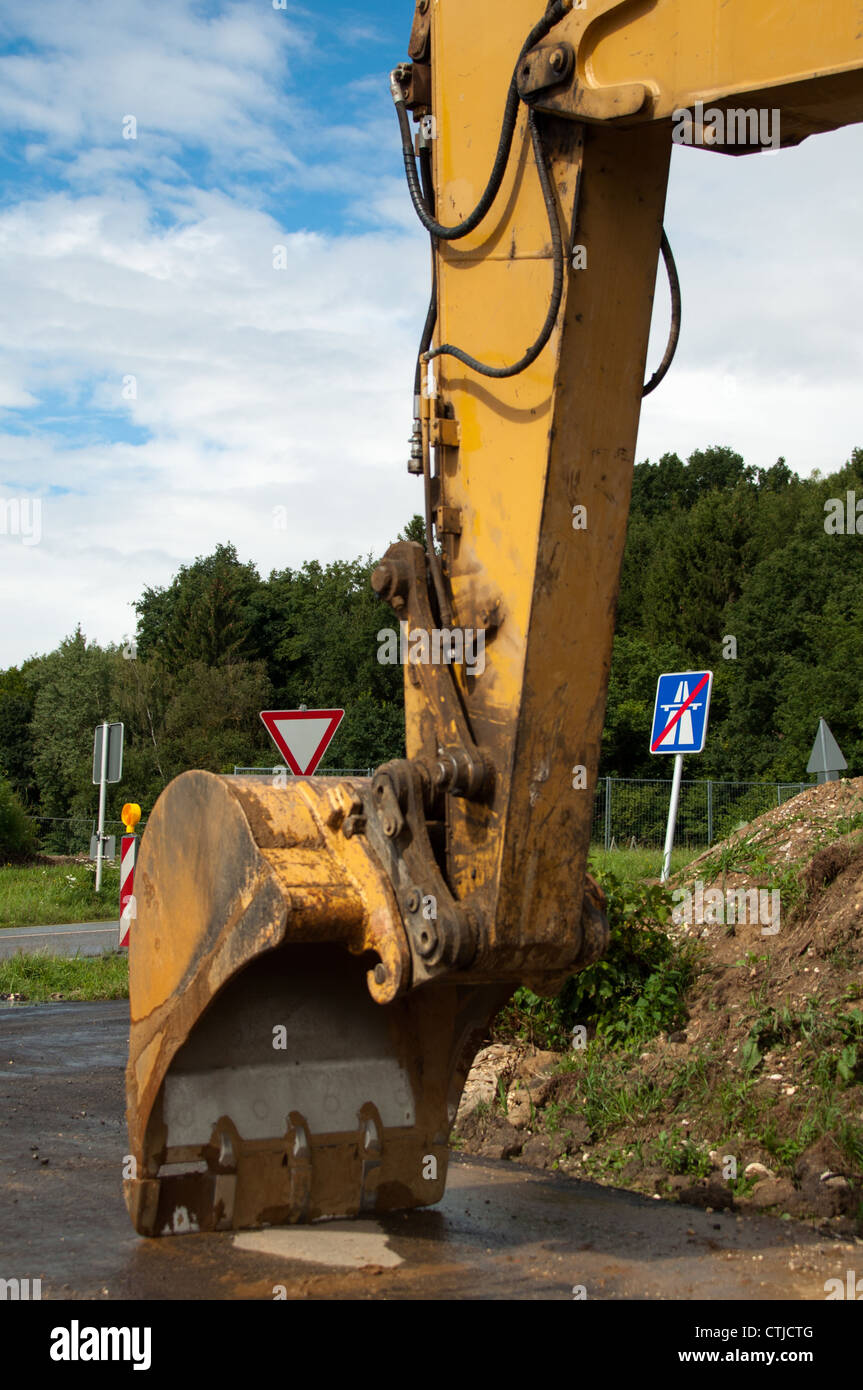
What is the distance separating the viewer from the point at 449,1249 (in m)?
4.48

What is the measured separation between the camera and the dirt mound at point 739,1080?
18.4 ft

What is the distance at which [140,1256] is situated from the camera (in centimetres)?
435

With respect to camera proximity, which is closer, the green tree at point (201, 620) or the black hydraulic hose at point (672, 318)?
the black hydraulic hose at point (672, 318)

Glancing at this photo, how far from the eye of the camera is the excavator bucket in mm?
4086

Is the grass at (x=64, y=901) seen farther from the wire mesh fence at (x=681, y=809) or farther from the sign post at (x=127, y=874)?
the wire mesh fence at (x=681, y=809)

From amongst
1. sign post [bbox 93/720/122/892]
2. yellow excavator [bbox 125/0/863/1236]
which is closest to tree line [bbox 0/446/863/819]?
sign post [bbox 93/720/122/892]

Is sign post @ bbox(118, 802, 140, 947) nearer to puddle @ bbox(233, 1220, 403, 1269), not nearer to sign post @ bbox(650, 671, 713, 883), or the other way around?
sign post @ bbox(650, 671, 713, 883)

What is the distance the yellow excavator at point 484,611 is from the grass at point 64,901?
14548 mm

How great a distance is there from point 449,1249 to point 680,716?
736 cm

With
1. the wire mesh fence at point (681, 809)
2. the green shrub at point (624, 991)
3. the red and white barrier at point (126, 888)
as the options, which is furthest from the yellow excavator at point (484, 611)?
the wire mesh fence at point (681, 809)

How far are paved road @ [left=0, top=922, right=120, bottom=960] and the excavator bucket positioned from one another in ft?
31.9

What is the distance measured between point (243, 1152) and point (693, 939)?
381cm

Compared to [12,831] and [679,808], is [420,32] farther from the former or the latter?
[12,831]
